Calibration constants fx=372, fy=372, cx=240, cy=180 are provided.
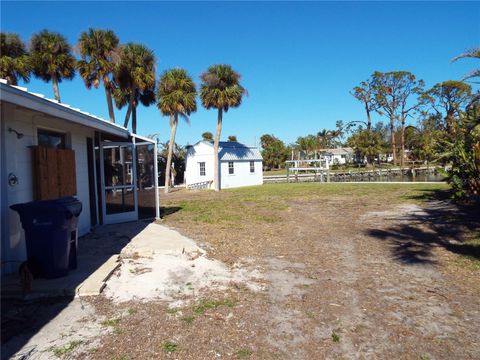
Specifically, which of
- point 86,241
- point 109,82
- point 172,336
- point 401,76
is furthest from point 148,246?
point 401,76

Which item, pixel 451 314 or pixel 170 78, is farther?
pixel 170 78

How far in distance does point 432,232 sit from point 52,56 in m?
23.2

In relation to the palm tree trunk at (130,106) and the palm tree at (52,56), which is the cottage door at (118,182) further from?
the palm tree at (52,56)

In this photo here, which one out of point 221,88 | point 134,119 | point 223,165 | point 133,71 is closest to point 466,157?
point 221,88

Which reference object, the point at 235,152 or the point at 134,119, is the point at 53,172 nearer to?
the point at 134,119

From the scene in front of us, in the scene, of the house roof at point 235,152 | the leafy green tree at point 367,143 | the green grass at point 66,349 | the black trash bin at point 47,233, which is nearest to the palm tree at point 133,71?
→ the house roof at point 235,152

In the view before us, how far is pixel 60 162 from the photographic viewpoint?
6.88 m

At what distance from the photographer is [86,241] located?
766 cm

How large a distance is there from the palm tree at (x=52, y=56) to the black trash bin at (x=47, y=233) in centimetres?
2088

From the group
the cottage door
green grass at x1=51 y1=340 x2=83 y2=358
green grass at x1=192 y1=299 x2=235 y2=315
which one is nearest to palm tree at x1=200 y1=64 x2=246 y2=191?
the cottage door

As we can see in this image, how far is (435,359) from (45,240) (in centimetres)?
447

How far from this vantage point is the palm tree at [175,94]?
2489cm

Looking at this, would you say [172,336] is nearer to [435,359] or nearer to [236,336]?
[236,336]

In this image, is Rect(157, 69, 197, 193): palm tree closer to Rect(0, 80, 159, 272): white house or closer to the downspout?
Rect(0, 80, 159, 272): white house
